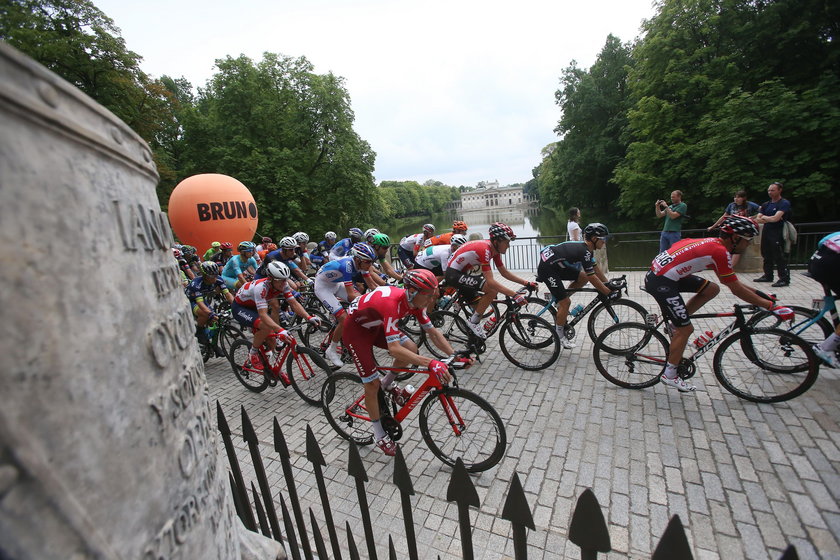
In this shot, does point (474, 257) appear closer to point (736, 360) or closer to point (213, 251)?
point (736, 360)

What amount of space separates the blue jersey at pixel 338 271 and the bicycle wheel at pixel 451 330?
161 centimetres

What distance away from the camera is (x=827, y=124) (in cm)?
1359

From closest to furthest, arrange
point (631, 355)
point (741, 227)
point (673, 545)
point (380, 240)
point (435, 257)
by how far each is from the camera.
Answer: point (673, 545) < point (741, 227) < point (631, 355) < point (380, 240) < point (435, 257)

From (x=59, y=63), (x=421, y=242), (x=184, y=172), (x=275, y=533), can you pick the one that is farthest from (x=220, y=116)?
(x=275, y=533)

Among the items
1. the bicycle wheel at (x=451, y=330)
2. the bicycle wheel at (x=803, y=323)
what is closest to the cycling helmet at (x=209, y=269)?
the bicycle wheel at (x=451, y=330)

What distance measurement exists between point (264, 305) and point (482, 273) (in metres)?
3.35

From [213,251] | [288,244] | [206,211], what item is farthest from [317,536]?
[206,211]

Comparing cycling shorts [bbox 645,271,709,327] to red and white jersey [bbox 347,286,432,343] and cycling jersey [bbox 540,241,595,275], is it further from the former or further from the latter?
red and white jersey [bbox 347,286,432,343]

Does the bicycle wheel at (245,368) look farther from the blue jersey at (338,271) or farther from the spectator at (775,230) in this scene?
the spectator at (775,230)

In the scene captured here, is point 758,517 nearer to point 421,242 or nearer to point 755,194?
point 421,242

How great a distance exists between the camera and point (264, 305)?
504 cm

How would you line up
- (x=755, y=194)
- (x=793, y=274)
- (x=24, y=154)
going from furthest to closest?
(x=755, y=194) → (x=793, y=274) → (x=24, y=154)

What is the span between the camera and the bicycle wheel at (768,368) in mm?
3936

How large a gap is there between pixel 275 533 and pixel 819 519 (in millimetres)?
3842
